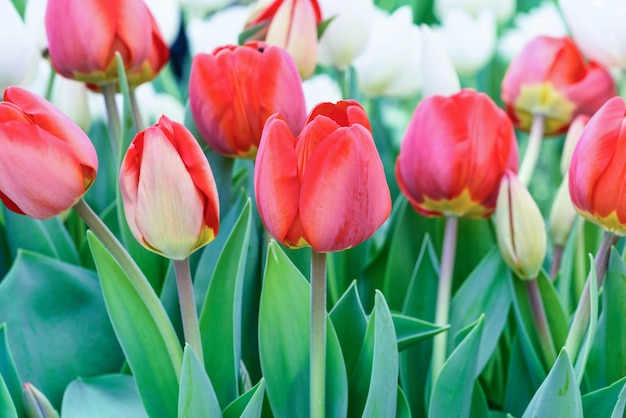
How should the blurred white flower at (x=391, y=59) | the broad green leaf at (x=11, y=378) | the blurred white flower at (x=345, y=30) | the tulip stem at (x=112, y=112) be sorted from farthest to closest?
the blurred white flower at (x=391, y=59)
the blurred white flower at (x=345, y=30)
the tulip stem at (x=112, y=112)
the broad green leaf at (x=11, y=378)

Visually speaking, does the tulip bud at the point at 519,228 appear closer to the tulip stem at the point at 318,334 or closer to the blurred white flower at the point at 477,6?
the tulip stem at the point at 318,334

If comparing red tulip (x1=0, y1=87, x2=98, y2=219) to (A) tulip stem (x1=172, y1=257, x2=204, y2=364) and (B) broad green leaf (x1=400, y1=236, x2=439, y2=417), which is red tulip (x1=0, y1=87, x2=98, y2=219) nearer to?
(A) tulip stem (x1=172, y1=257, x2=204, y2=364)

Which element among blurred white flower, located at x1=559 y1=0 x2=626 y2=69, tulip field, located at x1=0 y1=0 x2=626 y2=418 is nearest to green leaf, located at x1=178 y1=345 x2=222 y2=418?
tulip field, located at x1=0 y1=0 x2=626 y2=418

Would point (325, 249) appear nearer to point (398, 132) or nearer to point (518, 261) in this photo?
point (518, 261)

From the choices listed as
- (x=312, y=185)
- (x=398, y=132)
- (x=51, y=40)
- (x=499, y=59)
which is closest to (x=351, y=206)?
(x=312, y=185)

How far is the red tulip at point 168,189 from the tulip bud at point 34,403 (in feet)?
0.41

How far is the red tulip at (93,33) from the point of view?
534 millimetres

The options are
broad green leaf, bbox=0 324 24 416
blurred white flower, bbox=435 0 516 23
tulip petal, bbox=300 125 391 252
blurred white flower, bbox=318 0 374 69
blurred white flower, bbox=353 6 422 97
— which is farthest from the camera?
blurred white flower, bbox=435 0 516 23

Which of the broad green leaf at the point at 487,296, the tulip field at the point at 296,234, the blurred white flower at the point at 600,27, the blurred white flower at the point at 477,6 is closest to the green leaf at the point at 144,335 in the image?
the tulip field at the point at 296,234

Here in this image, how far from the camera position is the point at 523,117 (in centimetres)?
70

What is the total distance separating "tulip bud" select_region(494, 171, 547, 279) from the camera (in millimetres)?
516

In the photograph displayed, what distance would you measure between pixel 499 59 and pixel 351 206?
0.81 metres

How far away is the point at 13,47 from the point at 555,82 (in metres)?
0.42

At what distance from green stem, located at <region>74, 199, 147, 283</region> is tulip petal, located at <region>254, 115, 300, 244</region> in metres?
0.09
